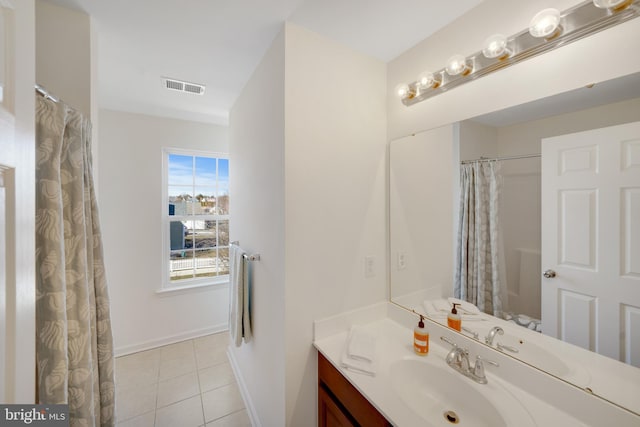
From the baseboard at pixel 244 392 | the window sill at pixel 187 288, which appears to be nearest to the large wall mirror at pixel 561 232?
the baseboard at pixel 244 392

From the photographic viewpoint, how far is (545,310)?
3.02 feet

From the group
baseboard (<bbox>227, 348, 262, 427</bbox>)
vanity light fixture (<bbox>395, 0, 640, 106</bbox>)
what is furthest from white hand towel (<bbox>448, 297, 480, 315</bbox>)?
baseboard (<bbox>227, 348, 262, 427</bbox>)

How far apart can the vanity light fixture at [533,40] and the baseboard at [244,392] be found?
225cm

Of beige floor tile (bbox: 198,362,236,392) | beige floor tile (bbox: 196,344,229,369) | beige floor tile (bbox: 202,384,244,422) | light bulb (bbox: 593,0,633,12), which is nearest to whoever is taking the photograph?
light bulb (bbox: 593,0,633,12)

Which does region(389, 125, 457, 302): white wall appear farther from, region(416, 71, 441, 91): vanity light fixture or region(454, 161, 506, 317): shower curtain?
region(416, 71, 441, 91): vanity light fixture

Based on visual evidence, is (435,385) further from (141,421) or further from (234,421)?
(141,421)

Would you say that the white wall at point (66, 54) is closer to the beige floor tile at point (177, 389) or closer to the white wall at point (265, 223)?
the white wall at point (265, 223)

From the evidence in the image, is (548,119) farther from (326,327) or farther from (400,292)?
(326,327)

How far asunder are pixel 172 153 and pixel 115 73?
3.35 feet

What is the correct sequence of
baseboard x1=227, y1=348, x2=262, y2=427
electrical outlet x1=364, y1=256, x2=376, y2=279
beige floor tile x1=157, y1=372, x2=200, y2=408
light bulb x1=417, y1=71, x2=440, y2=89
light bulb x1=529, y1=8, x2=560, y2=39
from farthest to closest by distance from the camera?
beige floor tile x1=157, y1=372, x2=200, y2=408
baseboard x1=227, y1=348, x2=262, y2=427
electrical outlet x1=364, y1=256, x2=376, y2=279
light bulb x1=417, y1=71, x2=440, y2=89
light bulb x1=529, y1=8, x2=560, y2=39

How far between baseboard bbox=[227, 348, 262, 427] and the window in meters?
0.94

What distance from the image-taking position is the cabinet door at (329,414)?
1.07m

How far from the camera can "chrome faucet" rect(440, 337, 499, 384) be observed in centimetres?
96

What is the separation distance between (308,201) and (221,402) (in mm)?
1778
